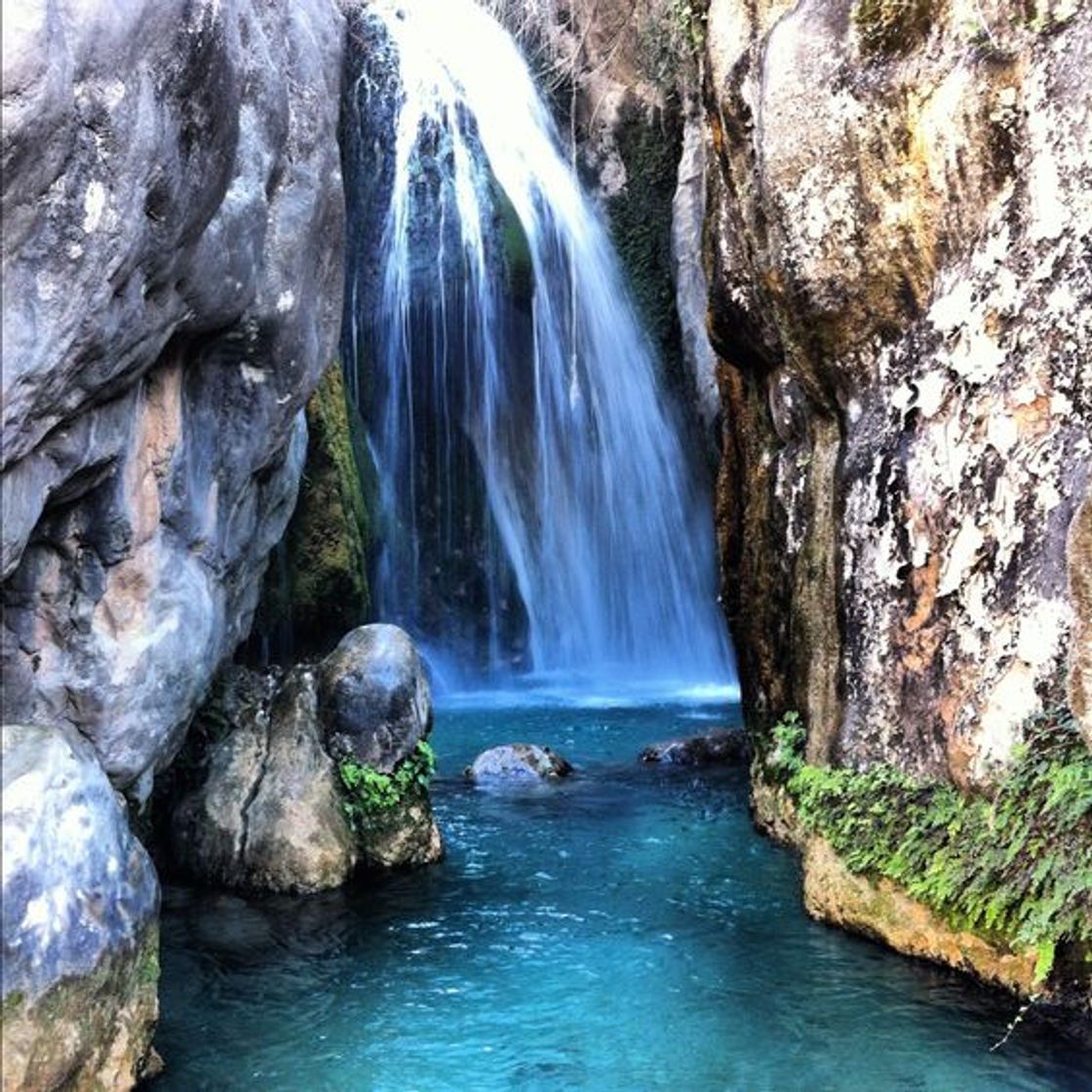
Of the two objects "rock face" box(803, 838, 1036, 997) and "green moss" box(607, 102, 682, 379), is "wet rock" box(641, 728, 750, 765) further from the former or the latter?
"green moss" box(607, 102, 682, 379)

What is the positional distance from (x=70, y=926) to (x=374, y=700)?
3.95 meters

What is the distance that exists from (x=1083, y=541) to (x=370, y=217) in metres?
14.4

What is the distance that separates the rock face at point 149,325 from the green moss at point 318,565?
3265 mm

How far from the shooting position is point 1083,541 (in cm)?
462

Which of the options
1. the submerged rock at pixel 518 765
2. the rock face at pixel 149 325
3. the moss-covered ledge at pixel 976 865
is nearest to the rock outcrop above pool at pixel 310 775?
the rock face at pixel 149 325

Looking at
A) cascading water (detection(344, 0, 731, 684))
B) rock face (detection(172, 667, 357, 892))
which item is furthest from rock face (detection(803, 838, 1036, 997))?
cascading water (detection(344, 0, 731, 684))

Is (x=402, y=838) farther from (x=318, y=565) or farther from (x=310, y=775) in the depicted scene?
(x=318, y=565)

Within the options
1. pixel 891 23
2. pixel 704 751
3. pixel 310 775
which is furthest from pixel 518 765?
pixel 891 23

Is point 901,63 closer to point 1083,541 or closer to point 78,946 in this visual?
point 1083,541

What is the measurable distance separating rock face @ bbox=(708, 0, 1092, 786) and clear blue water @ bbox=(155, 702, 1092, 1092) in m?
1.19

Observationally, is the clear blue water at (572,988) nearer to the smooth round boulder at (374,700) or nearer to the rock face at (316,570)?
the smooth round boulder at (374,700)

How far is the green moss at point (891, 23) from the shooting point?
7129mm

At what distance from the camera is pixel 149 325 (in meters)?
5.79

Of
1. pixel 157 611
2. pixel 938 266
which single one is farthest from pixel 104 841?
pixel 938 266
